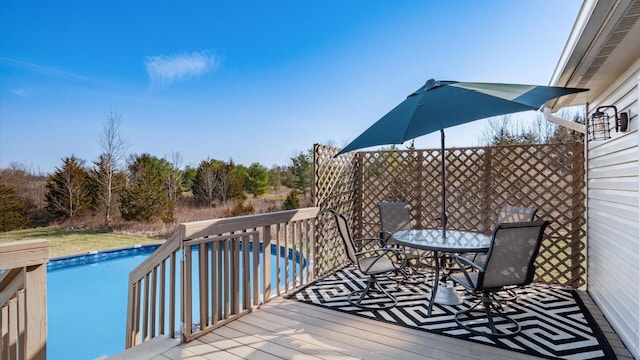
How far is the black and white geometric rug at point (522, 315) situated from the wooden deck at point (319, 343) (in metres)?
0.11

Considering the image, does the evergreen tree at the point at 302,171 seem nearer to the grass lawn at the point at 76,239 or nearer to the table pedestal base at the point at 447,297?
the grass lawn at the point at 76,239

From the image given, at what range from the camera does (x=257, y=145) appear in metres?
12.9

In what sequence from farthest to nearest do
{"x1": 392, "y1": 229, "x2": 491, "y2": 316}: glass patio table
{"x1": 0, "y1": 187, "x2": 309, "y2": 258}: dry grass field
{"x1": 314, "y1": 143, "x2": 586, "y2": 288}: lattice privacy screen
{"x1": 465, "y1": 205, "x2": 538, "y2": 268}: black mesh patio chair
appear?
{"x1": 0, "y1": 187, "x2": 309, "y2": 258}: dry grass field < {"x1": 314, "y1": 143, "x2": 586, "y2": 288}: lattice privacy screen < {"x1": 465, "y1": 205, "x2": 538, "y2": 268}: black mesh patio chair < {"x1": 392, "y1": 229, "x2": 491, "y2": 316}: glass patio table

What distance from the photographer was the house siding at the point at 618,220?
2.29 metres

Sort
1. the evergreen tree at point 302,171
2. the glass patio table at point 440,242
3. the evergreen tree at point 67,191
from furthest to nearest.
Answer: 1. the evergreen tree at point 302,171
2. the evergreen tree at point 67,191
3. the glass patio table at point 440,242

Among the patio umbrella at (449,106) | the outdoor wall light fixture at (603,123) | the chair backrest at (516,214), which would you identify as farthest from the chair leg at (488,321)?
the outdoor wall light fixture at (603,123)

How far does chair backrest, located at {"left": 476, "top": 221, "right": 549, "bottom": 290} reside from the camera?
93.9 inches

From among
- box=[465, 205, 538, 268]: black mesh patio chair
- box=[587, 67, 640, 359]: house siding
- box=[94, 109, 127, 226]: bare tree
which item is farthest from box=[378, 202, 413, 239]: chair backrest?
box=[94, 109, 127, 226]: bare tree

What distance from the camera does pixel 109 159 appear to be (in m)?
11.4

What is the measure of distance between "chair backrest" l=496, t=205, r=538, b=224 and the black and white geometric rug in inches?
34.0

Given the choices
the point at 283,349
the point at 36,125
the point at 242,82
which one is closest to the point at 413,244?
the point at 283,349

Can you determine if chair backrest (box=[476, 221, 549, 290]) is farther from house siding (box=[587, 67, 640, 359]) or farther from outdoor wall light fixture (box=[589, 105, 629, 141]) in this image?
outdoor wall light fixture (box=[589, 105, 629, 141])

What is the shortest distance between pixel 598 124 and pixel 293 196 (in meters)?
7.87

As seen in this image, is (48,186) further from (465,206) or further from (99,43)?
(465,206)
